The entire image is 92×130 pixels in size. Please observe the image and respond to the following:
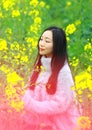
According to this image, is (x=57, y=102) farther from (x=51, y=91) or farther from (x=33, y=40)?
(x=33, y=40)

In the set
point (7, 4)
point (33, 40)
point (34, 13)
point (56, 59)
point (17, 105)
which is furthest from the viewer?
point (34, 13)

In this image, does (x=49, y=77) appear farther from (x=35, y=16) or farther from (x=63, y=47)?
(x=35, y=16)

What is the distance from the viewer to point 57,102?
333 centimetres

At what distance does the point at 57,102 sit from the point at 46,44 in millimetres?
361

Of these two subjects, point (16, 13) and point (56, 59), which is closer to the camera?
point (56, 59)

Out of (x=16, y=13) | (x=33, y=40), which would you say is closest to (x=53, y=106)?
(x=33, y=40)

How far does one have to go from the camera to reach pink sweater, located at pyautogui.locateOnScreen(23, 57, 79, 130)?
333 cm

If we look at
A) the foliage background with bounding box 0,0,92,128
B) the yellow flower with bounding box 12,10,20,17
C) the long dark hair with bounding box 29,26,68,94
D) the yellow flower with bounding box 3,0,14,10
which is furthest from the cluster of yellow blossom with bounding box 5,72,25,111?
the yellow flower with bounding box 3,0,14,10

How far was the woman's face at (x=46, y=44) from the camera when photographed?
348 centimetres

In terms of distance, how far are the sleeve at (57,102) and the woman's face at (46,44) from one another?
0.65 feet

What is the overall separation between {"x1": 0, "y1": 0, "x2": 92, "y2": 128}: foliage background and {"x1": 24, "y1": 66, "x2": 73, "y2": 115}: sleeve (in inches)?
2.2

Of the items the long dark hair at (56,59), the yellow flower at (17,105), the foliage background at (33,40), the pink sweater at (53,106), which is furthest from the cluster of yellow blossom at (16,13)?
the yellow flower at (17,105)

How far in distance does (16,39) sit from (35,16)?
55 centimetres

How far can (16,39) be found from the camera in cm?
505
